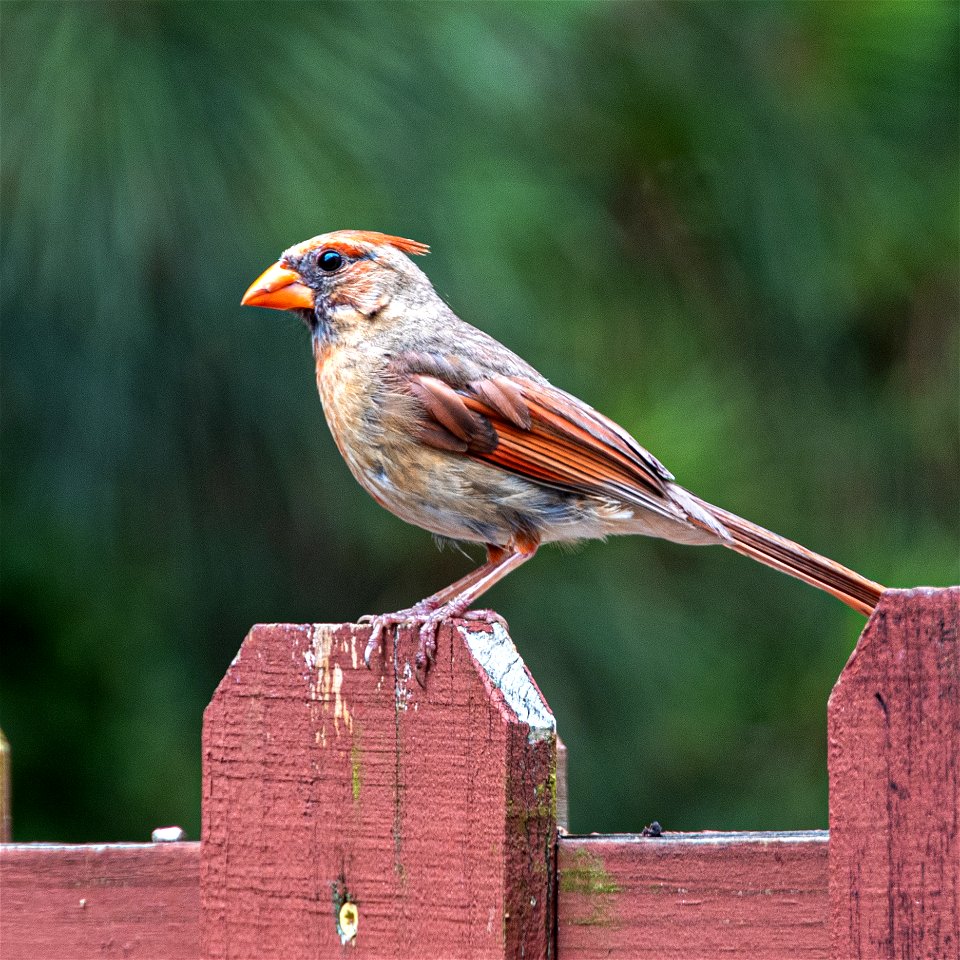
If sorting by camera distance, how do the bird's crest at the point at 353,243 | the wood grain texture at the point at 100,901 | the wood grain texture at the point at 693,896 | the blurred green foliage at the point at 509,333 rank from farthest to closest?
the blurred green foliage at the point at 509,333 < the bird's crest at the point at 353,243 < the wood grain texture at the point at 100,901 < the wood grain texture at the point at 693,896

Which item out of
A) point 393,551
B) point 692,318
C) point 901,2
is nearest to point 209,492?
point 393,551

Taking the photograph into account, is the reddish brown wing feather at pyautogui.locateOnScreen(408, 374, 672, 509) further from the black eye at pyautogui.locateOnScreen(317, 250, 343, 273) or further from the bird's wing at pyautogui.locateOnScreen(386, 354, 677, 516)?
the black eye at pyautogui.locateOnScreen(317, 250, 343, 273)

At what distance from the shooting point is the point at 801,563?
7.87ft

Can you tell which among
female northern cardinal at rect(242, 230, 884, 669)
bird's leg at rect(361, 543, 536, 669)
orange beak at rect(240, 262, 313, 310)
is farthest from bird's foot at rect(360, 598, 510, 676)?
orange beak at rect(240, 262, 313, 310)

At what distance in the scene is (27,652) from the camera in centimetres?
401

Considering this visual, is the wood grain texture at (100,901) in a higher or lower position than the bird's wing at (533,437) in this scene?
lower

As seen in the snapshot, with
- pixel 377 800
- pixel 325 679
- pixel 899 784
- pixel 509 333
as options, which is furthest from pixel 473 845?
pixel 509 333

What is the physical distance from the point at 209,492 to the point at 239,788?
2.28 metres

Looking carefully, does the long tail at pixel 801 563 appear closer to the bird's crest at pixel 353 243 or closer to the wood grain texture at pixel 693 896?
the wood grain texture at pixel 693 896

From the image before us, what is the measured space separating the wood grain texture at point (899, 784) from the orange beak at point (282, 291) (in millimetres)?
1848

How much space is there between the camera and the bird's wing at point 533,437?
110 inches

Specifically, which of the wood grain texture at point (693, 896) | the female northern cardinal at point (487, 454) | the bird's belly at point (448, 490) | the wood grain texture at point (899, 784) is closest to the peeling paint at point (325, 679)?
the wood grain texture at point (693, 896)

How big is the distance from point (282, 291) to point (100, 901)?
1466 mm

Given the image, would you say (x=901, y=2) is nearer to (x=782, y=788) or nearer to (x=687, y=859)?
(x=782, y=788)
